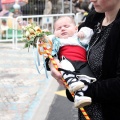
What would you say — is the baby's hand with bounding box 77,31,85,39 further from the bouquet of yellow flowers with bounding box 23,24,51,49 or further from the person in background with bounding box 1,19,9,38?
the person in background with bounding box 1,19,9,38

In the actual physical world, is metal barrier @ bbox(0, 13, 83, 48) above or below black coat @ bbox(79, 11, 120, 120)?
below

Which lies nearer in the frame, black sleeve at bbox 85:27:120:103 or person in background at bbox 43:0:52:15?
black sleeve at bbox 85:27:120:103

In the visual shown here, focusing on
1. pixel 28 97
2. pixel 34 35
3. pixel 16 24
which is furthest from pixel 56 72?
pixel 16 24

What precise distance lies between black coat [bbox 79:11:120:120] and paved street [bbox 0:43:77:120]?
2.31 meters

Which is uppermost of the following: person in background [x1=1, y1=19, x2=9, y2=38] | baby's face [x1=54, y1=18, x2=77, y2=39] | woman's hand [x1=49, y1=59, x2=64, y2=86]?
baby's face [x1=54, y1=18, x2=77, y2=39]

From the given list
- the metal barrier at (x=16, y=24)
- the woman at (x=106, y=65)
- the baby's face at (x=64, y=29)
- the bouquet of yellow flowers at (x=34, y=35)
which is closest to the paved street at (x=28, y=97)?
the baby's face at (x=64, y=29)

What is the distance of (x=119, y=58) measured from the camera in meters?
1.83

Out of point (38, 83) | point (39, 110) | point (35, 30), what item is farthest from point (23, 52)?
point (35, 30)

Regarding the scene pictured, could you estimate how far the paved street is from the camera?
513 centimetres

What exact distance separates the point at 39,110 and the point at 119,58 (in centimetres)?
365

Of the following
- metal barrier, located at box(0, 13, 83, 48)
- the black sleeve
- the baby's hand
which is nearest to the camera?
the black sleeve

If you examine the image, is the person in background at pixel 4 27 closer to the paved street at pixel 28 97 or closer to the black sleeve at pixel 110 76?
the paved street at pixel 28 97

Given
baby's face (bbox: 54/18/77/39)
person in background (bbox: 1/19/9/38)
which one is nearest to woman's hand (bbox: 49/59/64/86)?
baby's face (bbox: 54/18/77/39)

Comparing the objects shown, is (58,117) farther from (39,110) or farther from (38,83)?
(38,83)
